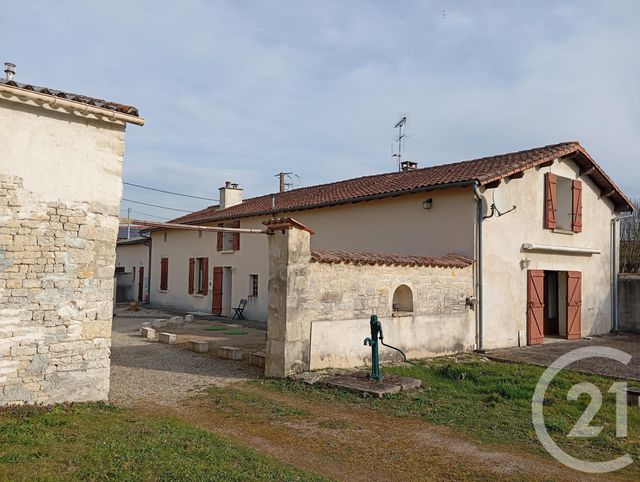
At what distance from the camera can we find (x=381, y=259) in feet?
33.2

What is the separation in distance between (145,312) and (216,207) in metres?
6.34

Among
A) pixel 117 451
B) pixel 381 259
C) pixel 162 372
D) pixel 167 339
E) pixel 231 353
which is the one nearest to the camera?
pixel 117 451

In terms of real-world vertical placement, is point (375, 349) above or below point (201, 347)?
above

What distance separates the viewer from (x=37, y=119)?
253 inches

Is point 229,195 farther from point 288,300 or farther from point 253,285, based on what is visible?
point 288,300

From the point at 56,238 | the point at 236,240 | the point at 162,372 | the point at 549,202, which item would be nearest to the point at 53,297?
the point at 56,238

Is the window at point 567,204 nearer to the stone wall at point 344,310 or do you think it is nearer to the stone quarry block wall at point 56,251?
the stone wall at point 344,310

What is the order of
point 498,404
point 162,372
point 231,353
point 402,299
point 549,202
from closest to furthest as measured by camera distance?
point 498,404 < point 162,372 < point 231,353 < point 402,299 < point 549,202

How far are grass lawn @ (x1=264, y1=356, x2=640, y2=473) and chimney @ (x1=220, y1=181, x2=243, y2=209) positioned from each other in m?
15.0

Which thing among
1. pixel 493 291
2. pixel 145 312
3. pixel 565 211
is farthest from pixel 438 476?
pixel 145 312

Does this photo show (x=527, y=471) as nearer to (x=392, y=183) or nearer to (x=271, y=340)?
(x=271, y=340)

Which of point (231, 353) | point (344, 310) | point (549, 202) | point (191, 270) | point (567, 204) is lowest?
point (231, 353)

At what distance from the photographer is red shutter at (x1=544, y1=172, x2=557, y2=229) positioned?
13.8 metres

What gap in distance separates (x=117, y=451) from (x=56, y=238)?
2.94 metres
